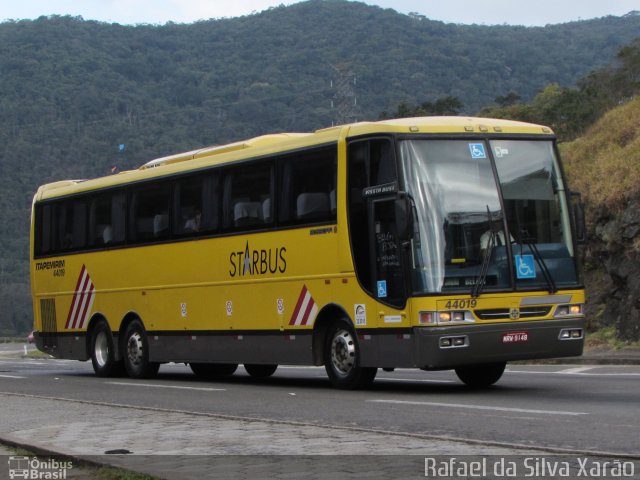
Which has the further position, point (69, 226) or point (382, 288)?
point (69, 226)

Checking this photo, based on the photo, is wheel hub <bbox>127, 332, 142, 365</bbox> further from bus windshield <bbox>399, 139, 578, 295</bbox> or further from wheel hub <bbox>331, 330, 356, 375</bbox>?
bus windshield <bbox>399, 139, 578, 295</bbox>

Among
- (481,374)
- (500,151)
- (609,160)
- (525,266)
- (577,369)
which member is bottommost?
(577,369)

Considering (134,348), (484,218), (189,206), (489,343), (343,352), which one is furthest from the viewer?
(134,348)

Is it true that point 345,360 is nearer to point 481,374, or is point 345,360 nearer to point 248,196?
point 481,374

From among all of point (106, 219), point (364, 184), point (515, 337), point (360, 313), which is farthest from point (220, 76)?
point (515, 337)

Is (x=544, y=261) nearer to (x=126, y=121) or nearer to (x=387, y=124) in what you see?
(x=387, y=124)

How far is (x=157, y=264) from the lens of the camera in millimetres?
22266

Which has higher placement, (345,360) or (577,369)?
(345,360)

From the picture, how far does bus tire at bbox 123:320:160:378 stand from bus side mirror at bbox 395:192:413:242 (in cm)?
845

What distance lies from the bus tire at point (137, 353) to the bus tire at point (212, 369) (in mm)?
A: 747

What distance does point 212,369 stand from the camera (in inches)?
936

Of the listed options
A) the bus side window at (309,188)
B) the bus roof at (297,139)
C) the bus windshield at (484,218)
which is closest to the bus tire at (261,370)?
the bus roof at (297,139)

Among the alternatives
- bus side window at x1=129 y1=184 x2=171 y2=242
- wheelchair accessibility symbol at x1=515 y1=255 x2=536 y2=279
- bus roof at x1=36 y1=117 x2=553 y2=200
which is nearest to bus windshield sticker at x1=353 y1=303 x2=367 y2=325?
wheelchair accessibility symbol at x1=515 y1=255 x2=536 y2=279

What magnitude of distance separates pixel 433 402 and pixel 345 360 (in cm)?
266
